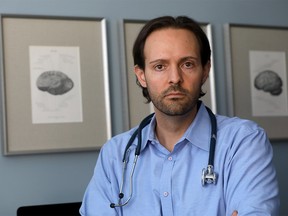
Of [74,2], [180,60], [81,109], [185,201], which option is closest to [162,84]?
[180,60]

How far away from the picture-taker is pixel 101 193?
1.53 metres

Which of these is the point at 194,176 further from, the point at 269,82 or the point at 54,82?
the point at 269,82

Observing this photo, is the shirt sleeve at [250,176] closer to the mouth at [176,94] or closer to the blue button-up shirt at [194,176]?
the blue button-up shirt at [194,176]

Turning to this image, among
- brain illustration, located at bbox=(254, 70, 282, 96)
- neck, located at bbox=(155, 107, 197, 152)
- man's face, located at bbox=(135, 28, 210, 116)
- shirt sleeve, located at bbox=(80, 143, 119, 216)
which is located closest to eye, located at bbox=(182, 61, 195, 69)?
man's face, located at bbox=(135, 28, 210, 116)

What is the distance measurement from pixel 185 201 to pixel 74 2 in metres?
1.03

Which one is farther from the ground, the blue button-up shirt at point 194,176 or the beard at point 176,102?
the beard at point 176,102

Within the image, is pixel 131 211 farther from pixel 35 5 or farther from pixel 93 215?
pixel 35 5

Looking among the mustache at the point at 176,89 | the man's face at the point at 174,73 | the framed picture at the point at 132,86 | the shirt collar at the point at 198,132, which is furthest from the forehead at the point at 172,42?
the framed picture at the point at 132,86

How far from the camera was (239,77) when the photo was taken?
7.27 feet

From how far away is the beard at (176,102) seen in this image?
55.9 inches

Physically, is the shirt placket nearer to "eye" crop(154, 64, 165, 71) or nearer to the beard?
the beard

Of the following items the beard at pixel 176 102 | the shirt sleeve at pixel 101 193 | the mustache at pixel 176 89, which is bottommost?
the shirt sleeve at pixel 101 193

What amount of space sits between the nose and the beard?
0.02 meters

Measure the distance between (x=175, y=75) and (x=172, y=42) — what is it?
0.12 m
